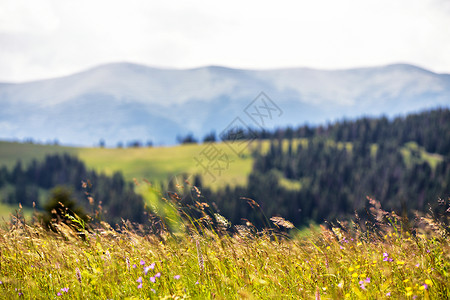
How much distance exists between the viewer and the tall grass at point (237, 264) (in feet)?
12.3

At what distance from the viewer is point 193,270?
14.6ft

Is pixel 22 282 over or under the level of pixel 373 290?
under

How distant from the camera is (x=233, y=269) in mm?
4363

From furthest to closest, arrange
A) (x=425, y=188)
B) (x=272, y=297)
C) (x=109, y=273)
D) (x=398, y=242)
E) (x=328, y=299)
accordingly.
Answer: (x=425, y=188)
(x=398, y=242)
(x=109, y=273)
(x=272, y=297)
(x=328, y=299)

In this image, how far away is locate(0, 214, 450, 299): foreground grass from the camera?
370 centimetres

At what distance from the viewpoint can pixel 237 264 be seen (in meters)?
4.30

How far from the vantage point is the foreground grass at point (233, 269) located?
3.70 m

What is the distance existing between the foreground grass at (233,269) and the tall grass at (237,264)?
0.01m

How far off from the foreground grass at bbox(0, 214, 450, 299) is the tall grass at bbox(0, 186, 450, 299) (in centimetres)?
1

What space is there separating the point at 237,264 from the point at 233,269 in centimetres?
10

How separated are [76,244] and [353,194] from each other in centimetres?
19806

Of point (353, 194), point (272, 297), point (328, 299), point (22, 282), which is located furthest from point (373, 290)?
point (353, 194)

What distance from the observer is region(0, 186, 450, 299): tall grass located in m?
3.75

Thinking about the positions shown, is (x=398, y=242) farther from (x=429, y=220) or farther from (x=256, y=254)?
(x=256, y=254)
